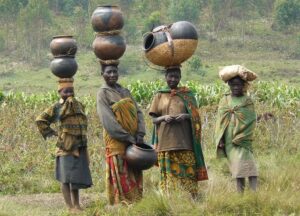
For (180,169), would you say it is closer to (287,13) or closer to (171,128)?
(171,128)

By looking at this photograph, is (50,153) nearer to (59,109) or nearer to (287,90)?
(59,109)

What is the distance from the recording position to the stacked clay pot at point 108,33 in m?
6.31

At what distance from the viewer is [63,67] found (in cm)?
667

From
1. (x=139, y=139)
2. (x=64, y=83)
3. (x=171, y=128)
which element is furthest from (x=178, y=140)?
(x=64, y=83)

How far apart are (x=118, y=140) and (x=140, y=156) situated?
0.31 m

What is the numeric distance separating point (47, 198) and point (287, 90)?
8539 millimetres

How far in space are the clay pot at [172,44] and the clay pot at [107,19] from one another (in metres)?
0.33

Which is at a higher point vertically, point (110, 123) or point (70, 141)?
point (110, 123)

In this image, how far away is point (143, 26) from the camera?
210 feet

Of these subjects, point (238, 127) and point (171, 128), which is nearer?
point (171, 128)

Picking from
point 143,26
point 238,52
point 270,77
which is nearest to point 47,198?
point 270,77

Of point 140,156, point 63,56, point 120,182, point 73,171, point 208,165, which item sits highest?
point 63,56

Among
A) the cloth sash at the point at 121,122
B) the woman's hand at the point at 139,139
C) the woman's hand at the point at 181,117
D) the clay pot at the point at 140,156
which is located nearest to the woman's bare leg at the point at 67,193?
the cloth sash at the point at 121,122

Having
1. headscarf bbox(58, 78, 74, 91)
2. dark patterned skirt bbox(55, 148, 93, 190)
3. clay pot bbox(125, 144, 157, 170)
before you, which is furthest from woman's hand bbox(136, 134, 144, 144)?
headscarf bbox(58, 78, 74, 91)
